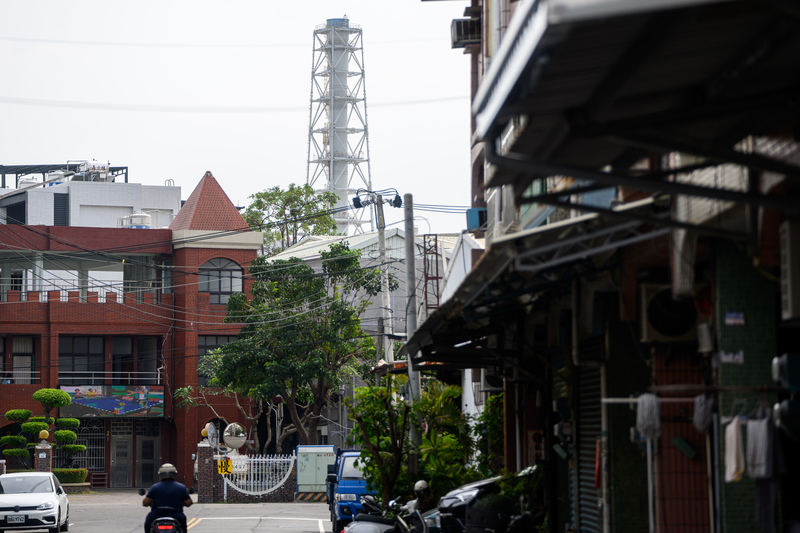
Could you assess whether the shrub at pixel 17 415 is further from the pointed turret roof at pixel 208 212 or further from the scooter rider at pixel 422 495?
the scooter rider at pixel 422 495

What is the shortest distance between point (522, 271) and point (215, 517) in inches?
865

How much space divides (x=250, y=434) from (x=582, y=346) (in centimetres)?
3673

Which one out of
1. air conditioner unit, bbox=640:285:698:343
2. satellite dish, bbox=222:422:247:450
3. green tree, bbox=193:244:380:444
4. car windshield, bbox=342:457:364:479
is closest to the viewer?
air conditioner unit, bbox=640:285:698:343

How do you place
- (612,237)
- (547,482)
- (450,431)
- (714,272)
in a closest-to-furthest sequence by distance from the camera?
(714,272) < (612,237) < (547,482) < (450,431)

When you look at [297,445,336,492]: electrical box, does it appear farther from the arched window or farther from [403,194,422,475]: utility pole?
[403,194,422,475]: utility pole

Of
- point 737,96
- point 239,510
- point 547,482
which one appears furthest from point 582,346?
point 239,510

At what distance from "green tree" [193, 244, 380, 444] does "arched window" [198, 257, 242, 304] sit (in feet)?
22.4

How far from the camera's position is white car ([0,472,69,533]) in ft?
72.0

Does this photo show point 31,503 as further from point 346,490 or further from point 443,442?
point 443,442

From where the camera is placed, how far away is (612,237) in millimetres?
8945

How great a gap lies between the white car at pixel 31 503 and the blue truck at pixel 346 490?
5966mm

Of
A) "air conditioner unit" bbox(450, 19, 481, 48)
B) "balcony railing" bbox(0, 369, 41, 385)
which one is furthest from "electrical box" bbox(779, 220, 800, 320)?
"balcony railing" bbox(0, 369, 41, 385)

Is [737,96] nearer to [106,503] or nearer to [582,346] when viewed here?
[582,346]

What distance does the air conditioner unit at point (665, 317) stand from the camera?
30.5 feet
